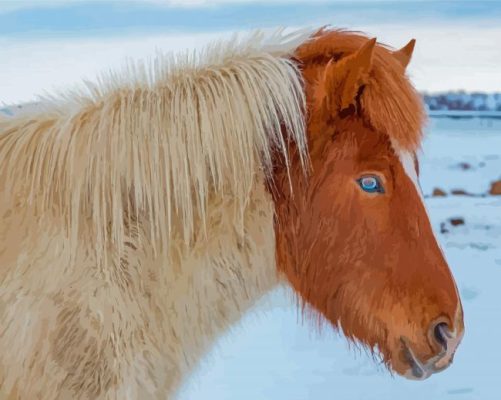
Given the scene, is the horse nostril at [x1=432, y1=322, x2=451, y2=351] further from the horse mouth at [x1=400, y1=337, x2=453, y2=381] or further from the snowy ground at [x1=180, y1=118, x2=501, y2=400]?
the snowy ground at [x1=180, y1=118, x2=501, y2=400]

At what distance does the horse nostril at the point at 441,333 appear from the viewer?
98 cm

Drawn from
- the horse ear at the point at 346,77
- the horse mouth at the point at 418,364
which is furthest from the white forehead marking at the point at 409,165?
the horse mouth at the point at 418,364

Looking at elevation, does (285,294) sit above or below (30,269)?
below

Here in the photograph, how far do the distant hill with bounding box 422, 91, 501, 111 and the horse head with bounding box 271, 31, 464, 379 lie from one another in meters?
1.15

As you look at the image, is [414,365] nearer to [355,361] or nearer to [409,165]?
[409,165]

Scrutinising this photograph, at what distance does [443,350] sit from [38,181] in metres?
0.64

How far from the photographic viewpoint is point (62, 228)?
36.9 inches

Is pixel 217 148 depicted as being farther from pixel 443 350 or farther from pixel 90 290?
pixel 443 350

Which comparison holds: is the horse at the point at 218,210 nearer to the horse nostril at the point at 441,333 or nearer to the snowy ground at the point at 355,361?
the horse nostril at the point at 441,333

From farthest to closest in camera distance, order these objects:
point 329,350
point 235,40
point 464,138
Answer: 1. point 464,138
2. point 329,350
3. point 235,40

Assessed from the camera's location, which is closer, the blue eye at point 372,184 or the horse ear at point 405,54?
the blue eye at point 372,184

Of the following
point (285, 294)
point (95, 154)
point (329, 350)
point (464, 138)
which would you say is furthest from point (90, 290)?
point (464, 138)

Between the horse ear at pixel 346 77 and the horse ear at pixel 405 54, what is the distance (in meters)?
0.16

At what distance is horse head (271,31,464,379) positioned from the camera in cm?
98
